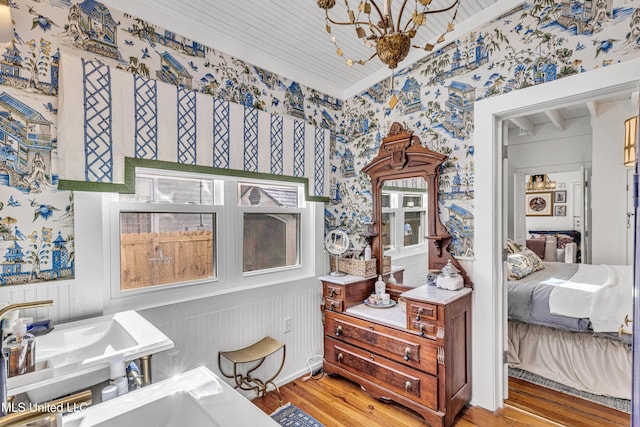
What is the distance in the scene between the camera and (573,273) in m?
3.22

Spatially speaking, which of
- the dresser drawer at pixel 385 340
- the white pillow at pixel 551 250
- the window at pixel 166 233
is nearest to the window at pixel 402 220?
the dresser drawer at pixel 385 340

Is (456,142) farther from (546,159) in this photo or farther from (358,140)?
(546,159)

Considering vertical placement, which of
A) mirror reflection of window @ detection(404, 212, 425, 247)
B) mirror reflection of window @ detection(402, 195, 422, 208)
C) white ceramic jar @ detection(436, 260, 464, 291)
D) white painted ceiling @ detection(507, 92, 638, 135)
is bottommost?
white ceramic jar @ detection(436, 260, 464, 291)

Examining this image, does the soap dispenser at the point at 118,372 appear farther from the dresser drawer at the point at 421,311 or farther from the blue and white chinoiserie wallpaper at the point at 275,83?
the dresser drawer at the point at 421,311

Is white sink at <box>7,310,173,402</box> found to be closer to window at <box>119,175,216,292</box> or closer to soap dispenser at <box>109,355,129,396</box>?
soap dispenser at <box>109,355,129,396</box>

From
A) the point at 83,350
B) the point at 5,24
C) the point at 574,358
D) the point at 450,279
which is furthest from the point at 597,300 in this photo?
the point at 5,24

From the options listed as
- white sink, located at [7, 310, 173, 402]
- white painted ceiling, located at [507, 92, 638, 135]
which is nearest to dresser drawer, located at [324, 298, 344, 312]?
white sink, located at [7, 310, 173, 402]

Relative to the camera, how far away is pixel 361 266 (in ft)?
8.78

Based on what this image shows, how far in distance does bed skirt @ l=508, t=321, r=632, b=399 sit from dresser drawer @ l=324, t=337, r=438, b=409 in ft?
4.15

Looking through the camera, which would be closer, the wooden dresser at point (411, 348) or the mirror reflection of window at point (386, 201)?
the wooden dresser at point (411, 348)

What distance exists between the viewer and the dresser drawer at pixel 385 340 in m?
2.05

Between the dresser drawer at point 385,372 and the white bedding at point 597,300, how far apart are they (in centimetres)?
135

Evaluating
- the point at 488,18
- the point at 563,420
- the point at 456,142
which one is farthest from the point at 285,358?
the point at 488,18

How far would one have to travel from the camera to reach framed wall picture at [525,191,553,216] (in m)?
5.28
